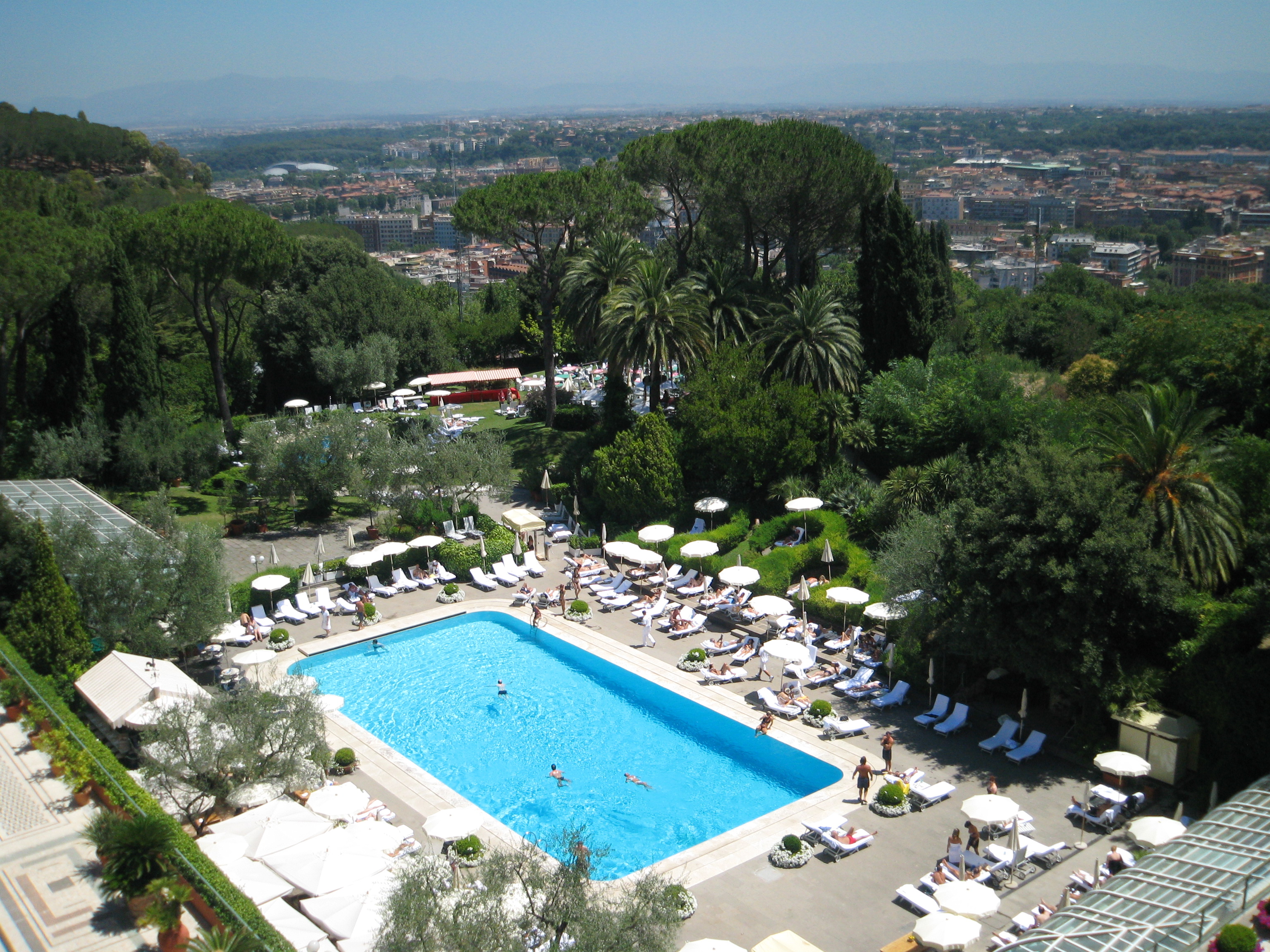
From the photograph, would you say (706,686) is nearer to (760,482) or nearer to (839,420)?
(760,482)

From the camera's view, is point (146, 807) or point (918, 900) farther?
point (146, 807)

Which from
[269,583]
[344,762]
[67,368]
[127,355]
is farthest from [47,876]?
→ [67,368]

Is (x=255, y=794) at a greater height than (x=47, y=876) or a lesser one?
greater

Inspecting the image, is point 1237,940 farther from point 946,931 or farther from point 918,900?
point 918,900

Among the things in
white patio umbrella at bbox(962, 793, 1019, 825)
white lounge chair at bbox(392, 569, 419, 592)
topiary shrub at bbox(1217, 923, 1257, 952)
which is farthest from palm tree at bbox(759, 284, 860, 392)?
topiary shrub at bbox(1217, 923, 1257, 952)

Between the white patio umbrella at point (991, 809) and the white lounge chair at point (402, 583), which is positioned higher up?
the white patio umbrella at point (991, 809)

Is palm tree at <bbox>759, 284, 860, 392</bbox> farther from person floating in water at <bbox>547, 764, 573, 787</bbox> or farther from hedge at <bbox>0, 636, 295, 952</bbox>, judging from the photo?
hedge at <bbox>0, 636, 295, 952</bbox>

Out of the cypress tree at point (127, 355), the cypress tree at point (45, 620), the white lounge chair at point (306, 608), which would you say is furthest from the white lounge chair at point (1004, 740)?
the cypress tree at point (127, 355)

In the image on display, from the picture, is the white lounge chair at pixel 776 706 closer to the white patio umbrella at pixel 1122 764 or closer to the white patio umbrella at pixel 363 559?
the white patio umbrella at pixel 1122 764
